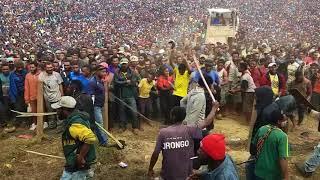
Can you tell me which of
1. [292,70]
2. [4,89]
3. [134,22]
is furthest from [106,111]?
[134,22]

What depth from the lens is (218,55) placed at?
1399cm

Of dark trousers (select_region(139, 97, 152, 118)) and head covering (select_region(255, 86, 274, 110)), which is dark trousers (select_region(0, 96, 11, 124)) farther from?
head covering (select_region(255, 86, 274, 110))

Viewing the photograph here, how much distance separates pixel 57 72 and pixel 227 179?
6423mm

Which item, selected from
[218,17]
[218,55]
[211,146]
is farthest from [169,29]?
[211,146]

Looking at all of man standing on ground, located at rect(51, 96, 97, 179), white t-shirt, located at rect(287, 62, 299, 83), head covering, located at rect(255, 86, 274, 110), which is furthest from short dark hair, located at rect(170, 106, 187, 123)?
white t-shirt, located at rect(287, 62, 299, 83)

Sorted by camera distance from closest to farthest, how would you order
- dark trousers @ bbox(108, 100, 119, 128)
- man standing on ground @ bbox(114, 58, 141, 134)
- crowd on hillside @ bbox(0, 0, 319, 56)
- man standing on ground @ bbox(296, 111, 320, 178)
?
1. man standing on ground @ bbox(296, 111, 320, 178)
2. man standing on ground @ bbox(114, 58, 141, 134)
3. dark trousers @ bbox(108, 100, 119, 128)
4. crowd on hillside @ bbox(0, 0, 319, 56)

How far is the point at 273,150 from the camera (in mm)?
4926

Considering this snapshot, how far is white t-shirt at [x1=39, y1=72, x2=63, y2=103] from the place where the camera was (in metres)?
9.04

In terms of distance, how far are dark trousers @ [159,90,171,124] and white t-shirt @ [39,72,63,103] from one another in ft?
8.55

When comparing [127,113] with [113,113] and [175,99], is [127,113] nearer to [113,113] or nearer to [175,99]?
[113,113]

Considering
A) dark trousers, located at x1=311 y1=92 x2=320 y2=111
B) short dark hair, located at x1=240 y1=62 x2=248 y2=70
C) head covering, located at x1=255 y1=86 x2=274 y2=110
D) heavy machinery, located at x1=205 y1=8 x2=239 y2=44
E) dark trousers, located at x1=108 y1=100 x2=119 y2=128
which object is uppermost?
heavy machinery, located at x1=205 y1=8 x2=239 y2=44

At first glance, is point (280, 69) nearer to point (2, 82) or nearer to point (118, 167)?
point (118, 167)

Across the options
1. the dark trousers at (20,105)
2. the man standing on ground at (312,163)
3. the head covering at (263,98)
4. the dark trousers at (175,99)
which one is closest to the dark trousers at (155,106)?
the dark trousers at (175,99)

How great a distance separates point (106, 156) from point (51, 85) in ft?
7.37
